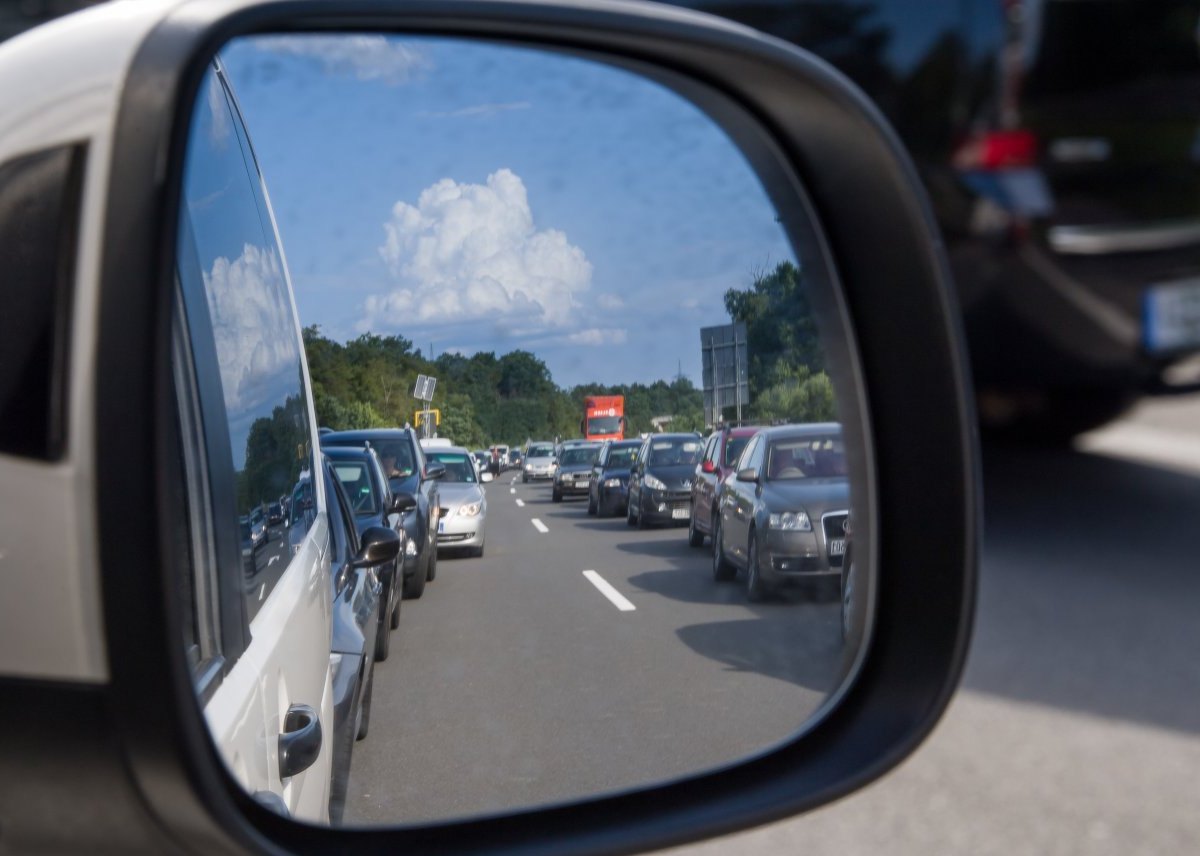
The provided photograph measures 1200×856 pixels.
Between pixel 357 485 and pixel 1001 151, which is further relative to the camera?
pixel 1001 151

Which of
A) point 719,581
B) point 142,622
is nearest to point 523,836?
point 719,581

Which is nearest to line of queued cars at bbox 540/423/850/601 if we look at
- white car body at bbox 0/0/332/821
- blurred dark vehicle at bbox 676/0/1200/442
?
white car body at bbox 0/0/332/821

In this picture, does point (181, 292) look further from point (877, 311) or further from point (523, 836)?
point (877, 311)

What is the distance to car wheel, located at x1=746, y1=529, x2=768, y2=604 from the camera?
1.50 metres

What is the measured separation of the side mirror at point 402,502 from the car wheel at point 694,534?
337 millimetres

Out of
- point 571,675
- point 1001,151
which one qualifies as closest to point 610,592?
point 571,675

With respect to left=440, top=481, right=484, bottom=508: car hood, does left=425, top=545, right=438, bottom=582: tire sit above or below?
below

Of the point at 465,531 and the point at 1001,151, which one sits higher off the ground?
the point at 1001,151

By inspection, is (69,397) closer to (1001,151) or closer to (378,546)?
(378,546)

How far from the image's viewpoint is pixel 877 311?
161cm

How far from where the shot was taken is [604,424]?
4.89 feet

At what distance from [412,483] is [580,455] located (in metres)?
0.22

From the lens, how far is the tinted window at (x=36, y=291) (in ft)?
2.88

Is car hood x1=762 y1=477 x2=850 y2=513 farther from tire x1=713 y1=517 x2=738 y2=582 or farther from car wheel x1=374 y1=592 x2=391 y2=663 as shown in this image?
car wheel x1=374 y1=592 x2=391 y2=663
